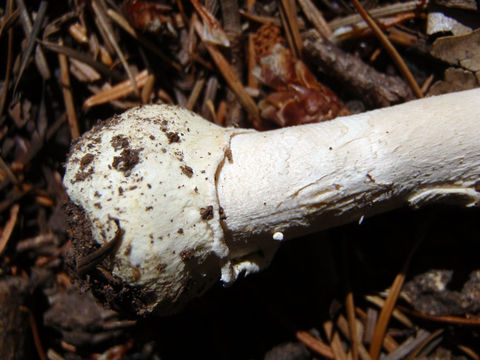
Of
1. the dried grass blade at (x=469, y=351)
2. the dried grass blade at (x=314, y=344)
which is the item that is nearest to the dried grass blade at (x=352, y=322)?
the dried grass blade at (x=314, y=344)

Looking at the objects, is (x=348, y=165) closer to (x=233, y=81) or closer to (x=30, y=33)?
(x=233, y=81)

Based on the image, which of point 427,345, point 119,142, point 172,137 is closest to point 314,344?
point 427,345

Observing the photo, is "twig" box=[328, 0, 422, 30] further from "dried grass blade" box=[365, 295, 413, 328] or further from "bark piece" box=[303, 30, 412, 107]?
"dried grass blade" box=[365, 295, 413, 328]

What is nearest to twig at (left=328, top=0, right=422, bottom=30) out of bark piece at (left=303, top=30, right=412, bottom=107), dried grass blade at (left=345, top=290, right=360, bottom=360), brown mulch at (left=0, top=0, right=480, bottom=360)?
brown mulch at (left=0, top=0, right=480, bottom=360)

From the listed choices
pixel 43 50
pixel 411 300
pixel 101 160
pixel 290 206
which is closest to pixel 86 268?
pixel 101 160

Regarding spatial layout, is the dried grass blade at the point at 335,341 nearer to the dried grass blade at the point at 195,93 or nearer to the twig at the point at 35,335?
the dried grass blade at the point at 195,93
